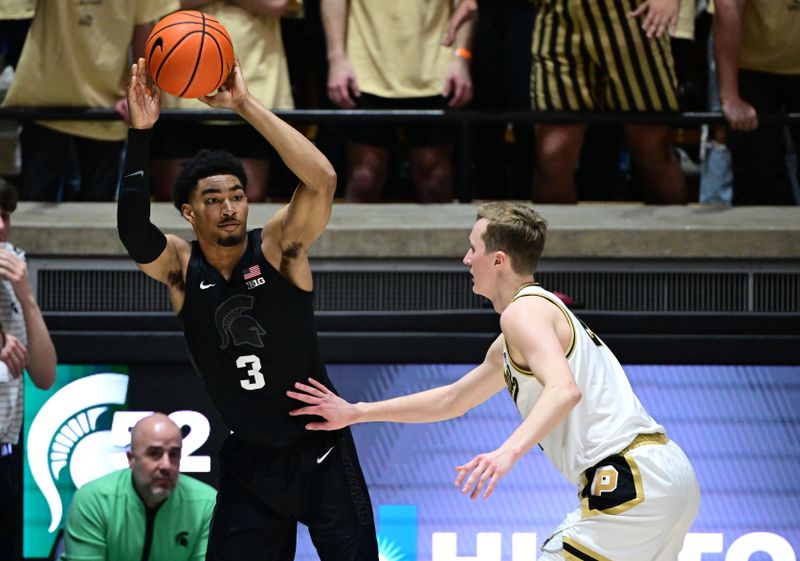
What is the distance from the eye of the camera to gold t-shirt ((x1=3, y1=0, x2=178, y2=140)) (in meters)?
6.75

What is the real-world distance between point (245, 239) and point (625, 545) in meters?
1.78

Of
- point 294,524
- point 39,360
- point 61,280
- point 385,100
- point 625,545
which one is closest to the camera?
point 625,545

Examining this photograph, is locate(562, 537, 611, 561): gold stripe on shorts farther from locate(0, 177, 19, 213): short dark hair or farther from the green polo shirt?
locate(0, 177, 19, 213): short dark hair

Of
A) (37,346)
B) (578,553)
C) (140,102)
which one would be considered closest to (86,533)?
(37,346)

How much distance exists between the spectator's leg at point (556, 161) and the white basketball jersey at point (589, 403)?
2711 mm

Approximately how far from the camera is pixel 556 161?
6781mm

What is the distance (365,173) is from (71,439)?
2.03 metres

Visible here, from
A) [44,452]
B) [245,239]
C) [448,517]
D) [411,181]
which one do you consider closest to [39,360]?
[44,452]

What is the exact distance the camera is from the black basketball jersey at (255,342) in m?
4.71

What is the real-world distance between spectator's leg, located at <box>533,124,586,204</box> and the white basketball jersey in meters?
2.71

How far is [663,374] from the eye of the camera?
6.22 meters

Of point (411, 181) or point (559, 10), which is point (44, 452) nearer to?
point (411, 181)

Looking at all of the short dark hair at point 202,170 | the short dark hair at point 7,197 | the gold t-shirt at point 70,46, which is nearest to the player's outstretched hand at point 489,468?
the short dark hair at point 202,170

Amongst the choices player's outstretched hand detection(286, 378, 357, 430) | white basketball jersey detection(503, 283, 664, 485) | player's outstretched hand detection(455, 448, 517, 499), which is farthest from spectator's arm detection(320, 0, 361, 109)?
player's outstretched hand detection(455, 448, 517, 499)
